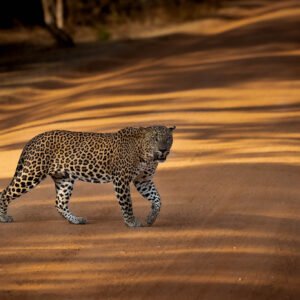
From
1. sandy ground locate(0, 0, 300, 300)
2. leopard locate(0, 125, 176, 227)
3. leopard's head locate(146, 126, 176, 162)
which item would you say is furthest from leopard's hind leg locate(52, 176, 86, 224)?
leopard's head locate(146, 126, 176, 162)

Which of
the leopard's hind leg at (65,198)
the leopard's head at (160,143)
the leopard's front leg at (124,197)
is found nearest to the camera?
the leopard's head at (160,143)

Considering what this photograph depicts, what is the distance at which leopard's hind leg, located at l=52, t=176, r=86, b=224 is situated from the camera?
41.6 feet

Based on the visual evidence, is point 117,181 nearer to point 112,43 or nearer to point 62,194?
point 62,194

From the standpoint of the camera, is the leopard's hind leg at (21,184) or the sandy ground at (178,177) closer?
the sandy ground at (178,177)

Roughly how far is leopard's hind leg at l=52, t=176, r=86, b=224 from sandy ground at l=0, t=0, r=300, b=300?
16cm

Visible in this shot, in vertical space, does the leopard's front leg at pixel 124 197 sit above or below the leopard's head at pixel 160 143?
below

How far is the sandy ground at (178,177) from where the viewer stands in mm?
10367

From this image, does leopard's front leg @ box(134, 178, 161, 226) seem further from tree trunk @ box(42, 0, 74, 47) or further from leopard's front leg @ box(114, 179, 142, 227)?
tree trunk @ box(42, 0, 74, 47)

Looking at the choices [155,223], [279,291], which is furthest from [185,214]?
[279,291]

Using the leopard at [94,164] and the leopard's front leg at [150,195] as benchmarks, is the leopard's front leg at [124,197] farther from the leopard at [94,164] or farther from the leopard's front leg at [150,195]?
the leopard's front leg at [150,195]

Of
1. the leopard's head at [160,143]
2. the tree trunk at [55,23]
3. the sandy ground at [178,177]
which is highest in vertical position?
the leopard's head at [160,143]

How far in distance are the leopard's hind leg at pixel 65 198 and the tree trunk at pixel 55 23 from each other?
24.7 m

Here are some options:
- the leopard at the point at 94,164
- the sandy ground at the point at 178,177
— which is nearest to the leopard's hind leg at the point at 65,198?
the leopard at the point at 94,164

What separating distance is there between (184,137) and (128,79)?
9748 millimetres
